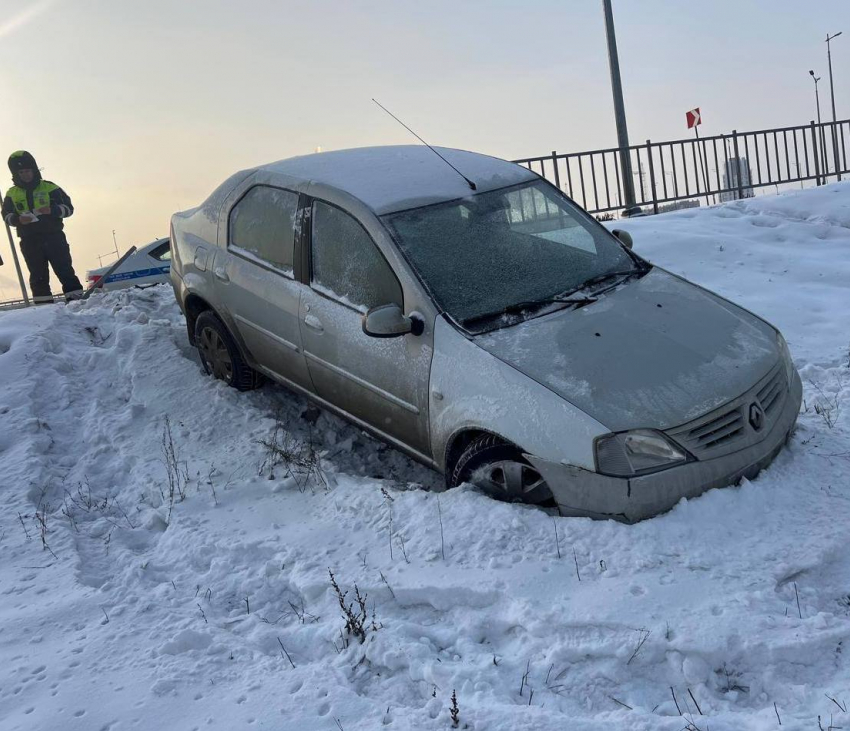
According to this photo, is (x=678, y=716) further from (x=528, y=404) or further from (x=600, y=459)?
(x=528, y=404)

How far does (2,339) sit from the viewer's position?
22.5 feet

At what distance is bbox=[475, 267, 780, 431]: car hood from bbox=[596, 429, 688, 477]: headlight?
4cm

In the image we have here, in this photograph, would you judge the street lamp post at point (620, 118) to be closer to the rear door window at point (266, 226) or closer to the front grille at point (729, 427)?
the rear door window at point (266, 226)

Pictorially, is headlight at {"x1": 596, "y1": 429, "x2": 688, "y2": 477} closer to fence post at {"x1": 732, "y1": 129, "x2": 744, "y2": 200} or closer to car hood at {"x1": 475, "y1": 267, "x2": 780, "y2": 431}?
car hood at {"x1": 475, "y1": 267, "x2": 780, "y2": 431}

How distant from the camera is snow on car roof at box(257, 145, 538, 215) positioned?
15.9 ft

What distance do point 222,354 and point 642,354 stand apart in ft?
10.6

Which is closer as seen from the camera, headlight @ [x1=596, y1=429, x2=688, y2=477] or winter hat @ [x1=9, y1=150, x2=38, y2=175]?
headlight @ [x1=596, y1=429, x2=688, y2=477]

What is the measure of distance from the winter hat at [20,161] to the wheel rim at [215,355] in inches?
233

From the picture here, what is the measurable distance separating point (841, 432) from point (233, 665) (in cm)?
338

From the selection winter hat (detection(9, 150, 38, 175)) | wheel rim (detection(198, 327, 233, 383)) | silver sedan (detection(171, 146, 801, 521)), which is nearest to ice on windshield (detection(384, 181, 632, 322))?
silver sedan (detection(171, 146, 801, 521))

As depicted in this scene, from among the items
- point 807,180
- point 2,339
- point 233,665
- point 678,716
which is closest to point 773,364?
point 678,716

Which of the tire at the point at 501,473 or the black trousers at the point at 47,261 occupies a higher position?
the black trousers at the point at 47,261

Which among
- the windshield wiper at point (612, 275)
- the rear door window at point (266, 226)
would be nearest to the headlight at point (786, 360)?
the windshield wiper at point (612, 275)

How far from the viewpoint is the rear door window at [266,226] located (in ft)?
17.1
